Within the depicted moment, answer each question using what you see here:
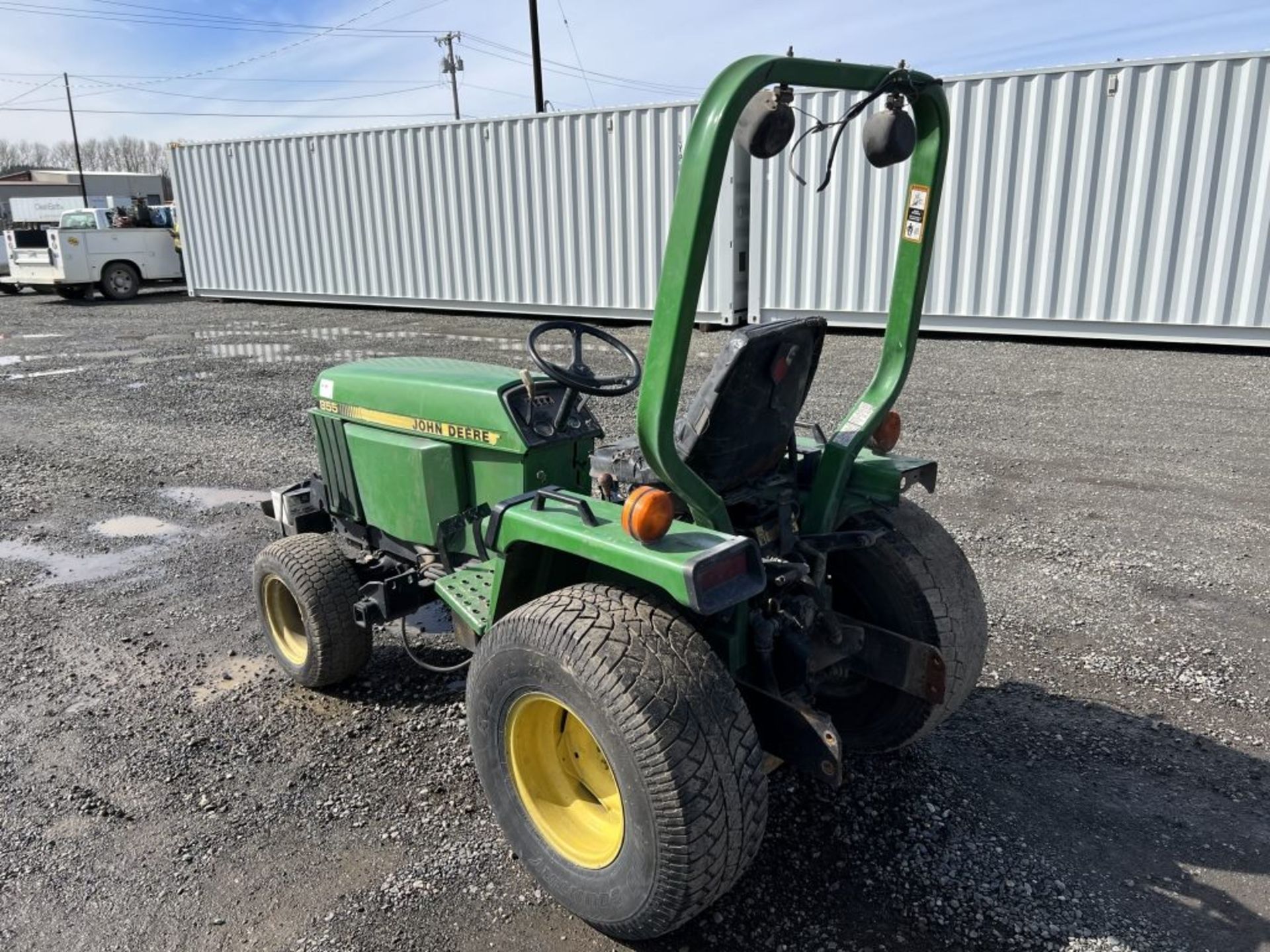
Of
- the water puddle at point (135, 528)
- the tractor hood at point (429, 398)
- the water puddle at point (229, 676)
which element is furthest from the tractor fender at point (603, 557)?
the water puddle at point (135, 528)

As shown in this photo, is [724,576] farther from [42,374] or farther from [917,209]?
[42,374]

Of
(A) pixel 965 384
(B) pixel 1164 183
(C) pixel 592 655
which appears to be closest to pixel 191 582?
(C) pixel 592 655

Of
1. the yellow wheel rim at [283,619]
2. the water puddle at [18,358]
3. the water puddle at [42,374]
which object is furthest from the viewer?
the water puddle at [18,358]

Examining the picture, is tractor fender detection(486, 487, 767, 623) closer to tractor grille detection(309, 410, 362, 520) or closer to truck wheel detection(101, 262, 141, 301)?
tractor grille detection(309, 410, 362, 520)

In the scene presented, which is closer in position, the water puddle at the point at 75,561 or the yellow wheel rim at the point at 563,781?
the yellow wheel rim at the point at 563,781

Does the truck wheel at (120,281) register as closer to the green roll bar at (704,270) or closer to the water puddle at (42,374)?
the water puddle at (42,374)

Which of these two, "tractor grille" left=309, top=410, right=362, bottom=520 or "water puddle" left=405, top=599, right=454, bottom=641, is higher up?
"tractor grille" left=309, top=410, right=362, bottom=520

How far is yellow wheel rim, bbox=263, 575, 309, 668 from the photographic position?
3602mm

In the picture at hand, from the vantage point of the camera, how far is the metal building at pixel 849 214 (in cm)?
942

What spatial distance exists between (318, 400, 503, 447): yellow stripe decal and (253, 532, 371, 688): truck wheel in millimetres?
499

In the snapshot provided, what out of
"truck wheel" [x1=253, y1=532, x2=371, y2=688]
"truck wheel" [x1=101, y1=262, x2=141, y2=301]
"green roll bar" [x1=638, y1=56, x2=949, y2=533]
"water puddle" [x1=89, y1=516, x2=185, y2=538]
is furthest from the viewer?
"truck wheel" [x1=101, y1=262, x2=141, y2=301]

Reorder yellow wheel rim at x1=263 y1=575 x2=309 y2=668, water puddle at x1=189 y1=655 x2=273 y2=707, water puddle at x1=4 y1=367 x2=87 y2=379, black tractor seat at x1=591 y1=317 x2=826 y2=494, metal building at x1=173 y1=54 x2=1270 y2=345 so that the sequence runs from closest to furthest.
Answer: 1. black tractor seat at x1=591 y1=317 x2=826 y2=494
2. water puddle at x1=189 y1=655 x2=273 y2=707
3. yellow wheel rim at x1=263 y1=575 x2=309 y2=668
4. metal building at x1=173 y1=54 x2=1270 y2=345
5. water puddle at x1=4 y1=367 x2=87 y2=379

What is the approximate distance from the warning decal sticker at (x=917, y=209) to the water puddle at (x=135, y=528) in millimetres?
4473

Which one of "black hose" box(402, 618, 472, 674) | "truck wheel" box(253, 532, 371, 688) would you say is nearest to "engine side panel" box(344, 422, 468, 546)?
"truck wheel" box(253, 532, 371, 688)
